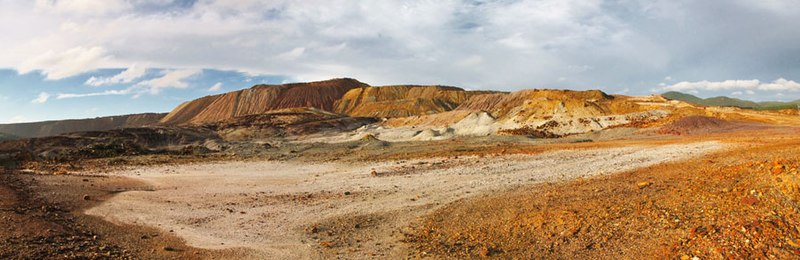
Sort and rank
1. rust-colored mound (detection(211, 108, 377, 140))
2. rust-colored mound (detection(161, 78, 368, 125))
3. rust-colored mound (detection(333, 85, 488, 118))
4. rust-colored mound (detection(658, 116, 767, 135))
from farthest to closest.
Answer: rust-colored mound (detection(161, 78, 368, 125)) < rust-colored mound (detection(333, 85, 488, 118)) < rust-colored mound (detection(211, 108, 377, 140)) < rust-colored mound (detection(658, 116, 767, 135))

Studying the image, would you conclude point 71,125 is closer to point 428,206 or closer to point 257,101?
point 257,101

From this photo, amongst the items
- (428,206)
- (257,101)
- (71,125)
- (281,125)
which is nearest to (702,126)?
(428,206)

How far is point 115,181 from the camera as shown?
2150 centimetres

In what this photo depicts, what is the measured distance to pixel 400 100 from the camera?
380 feet

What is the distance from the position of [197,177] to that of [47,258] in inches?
642

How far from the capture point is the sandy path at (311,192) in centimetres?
1252

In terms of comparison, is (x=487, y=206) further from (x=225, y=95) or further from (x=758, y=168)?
(x=225, y=95)

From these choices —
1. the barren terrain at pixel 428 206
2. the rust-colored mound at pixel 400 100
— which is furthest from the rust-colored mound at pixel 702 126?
the rust-colored mound at pixel 400 100

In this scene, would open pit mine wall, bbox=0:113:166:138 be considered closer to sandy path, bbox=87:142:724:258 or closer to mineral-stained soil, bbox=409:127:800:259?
sandy path, bbox=87:142:724:258

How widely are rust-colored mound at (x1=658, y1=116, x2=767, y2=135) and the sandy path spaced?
53.8 ft

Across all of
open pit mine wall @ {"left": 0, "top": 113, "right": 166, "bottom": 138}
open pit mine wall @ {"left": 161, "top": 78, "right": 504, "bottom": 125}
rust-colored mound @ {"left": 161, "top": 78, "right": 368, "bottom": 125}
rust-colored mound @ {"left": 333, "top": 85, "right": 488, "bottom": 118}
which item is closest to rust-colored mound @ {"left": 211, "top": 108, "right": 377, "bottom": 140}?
rust-colored mound @ {"left": 333, "top": 85, "right": 488, "bottom": 118}

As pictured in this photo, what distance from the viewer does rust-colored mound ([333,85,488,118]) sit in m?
109

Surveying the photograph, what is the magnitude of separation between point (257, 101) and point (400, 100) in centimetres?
3792

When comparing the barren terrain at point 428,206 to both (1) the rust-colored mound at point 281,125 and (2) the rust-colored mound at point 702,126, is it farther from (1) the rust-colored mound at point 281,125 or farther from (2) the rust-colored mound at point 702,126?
(1) the rust-colored mound at point 281,125
